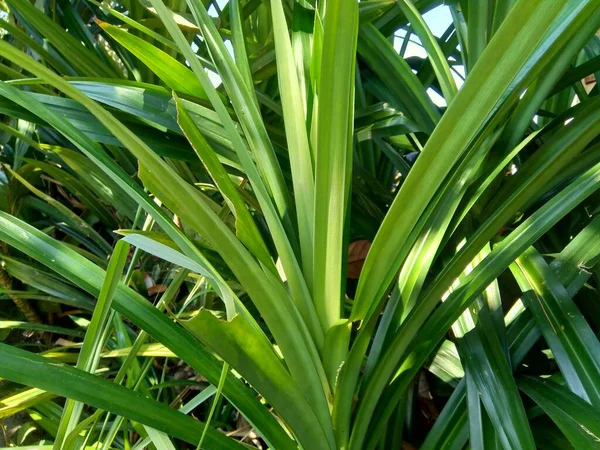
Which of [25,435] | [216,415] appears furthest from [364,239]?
[25,435]

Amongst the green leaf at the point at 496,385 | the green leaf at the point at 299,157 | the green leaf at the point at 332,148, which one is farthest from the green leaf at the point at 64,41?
the green leaf at the point at 496,385

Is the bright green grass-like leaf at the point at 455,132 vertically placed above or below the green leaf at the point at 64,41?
below

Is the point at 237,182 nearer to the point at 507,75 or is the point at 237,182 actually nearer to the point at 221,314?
the point at 221,314

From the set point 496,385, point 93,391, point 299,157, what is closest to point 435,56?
point 299,157

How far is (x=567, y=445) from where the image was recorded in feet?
1.49

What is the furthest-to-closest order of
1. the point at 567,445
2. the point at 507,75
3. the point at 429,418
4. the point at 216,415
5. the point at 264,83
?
the point at 264,83
the point at 216,415
the point at 429,418
the point at 567,445
the point at 507,75

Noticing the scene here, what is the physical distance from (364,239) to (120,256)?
39 cm

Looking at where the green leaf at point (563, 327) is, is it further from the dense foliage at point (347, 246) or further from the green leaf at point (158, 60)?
the green leaf at point (158, 60)

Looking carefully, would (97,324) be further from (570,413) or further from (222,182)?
(570,413)

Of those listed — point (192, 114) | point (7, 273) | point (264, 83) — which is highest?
point (264, 83)

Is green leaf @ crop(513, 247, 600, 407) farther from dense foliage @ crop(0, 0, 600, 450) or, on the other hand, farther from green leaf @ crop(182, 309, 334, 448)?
green leaf @ crop(182, 309, 334, 448)

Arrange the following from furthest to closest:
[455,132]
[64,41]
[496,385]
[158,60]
Answer: 1. [64,41]
2. [158,60]
3. [496,385]
4. [455,132]

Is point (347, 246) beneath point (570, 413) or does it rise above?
above

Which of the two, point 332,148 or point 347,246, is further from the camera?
point 347,246
